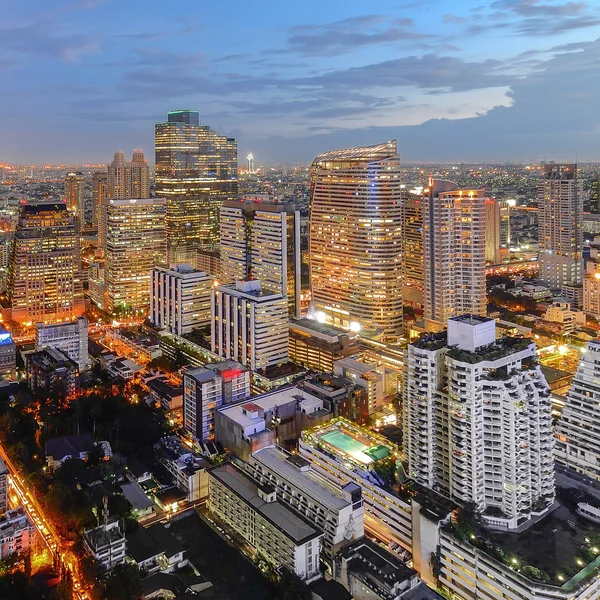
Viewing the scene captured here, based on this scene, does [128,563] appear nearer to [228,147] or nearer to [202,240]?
[202,240]

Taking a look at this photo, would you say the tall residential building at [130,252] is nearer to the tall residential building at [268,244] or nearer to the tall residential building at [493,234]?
the tall residential building at [268,244]

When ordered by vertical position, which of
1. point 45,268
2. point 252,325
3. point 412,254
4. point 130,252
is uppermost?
point 130,252

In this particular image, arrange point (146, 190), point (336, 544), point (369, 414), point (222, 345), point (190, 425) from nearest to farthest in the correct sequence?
point (336, 544) → point (190, 425) → point (369, 414) → point (222, 345) → point (146, 190)

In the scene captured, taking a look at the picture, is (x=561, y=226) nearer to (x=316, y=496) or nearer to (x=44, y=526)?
(x=316, y=496)

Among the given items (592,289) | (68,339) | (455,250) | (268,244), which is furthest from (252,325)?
(592,289)

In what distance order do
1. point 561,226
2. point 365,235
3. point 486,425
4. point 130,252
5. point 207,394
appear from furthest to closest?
point 561,226 < point 130,252 < point 365,235 < point 207,394 < point 486,425

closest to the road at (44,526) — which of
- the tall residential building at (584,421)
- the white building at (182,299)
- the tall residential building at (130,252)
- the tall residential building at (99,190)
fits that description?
A: the tall residential building at (584,421)

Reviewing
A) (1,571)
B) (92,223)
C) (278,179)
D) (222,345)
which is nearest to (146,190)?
(92,223)
